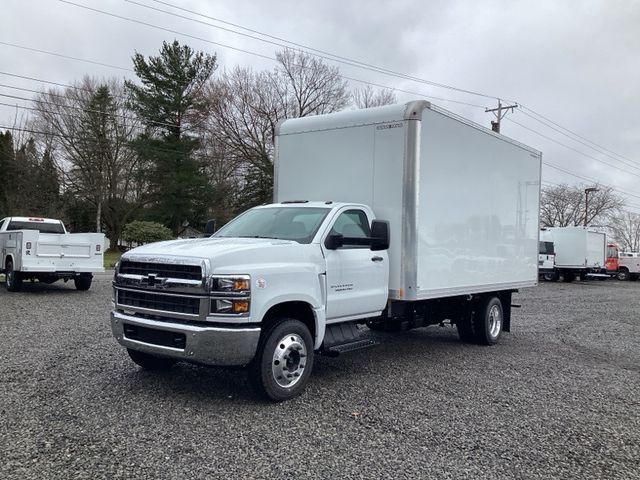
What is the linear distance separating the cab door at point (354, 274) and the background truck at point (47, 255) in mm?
9859

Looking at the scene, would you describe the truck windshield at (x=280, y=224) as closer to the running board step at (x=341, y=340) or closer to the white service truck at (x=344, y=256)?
the white service truck at (x=344, y=256)

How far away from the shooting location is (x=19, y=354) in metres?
7.32

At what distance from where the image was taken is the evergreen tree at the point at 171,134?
3912 centimetres

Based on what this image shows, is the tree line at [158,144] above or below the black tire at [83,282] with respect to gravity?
above

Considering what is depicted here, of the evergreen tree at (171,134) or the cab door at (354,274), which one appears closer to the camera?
the cab door at (354,274)

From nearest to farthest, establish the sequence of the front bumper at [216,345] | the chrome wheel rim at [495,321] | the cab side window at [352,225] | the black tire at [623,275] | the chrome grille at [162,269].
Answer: the front bumper at [216,345] → the chrome grille at [162,269] → the cab side window at [352,225] → the chrome wheel rim at [495,321] → the black tire at [623,275]

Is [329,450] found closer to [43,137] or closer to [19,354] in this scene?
[19,354]

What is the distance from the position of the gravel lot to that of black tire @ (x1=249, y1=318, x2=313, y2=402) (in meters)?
0.18

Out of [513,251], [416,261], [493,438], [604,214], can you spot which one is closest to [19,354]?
[416,261]

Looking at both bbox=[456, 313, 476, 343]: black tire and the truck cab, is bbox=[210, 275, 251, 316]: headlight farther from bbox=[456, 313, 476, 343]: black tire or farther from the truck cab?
bbox=[456, 313, 476, 343]: black tire

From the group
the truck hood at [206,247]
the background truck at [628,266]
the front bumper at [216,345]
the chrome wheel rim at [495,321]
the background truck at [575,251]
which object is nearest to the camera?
the front bumper at [216,345]

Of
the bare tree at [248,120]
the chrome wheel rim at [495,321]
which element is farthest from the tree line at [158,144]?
the chrome wheel rim at [495,321]

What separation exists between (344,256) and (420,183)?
1448 mm

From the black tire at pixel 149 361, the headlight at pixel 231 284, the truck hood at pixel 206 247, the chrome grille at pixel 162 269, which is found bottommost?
the black tire at pixel 149 361
